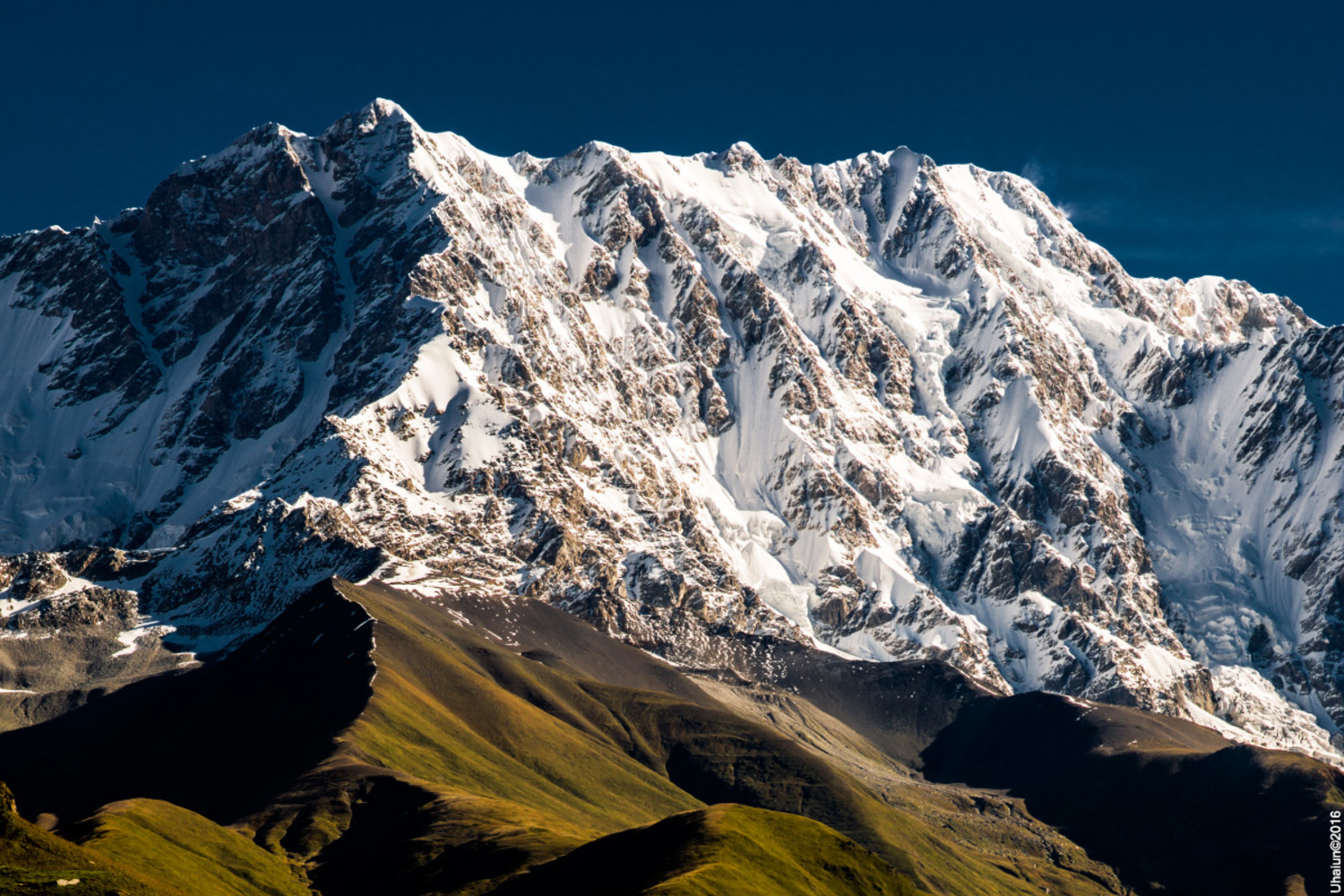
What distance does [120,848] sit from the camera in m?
196

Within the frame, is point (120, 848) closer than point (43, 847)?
No

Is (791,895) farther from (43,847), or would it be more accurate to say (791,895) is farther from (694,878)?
(43,847)

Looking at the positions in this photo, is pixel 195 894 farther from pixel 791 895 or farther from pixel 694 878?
pixel 791 895

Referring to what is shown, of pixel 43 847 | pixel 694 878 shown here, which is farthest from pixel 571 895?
pixel 43 847

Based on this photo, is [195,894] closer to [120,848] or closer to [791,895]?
[120,848]

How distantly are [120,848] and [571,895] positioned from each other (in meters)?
56.1

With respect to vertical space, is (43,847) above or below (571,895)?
below

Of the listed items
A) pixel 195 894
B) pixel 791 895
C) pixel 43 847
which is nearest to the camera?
pixel 43 847

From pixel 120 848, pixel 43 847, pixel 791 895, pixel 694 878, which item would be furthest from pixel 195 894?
pixel 791 895

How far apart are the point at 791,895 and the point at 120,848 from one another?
274ft

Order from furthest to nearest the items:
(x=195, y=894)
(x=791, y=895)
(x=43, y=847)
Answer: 1. (x=791, y=895)
2. (x=195, y=894)
3. (x=43, y=847)

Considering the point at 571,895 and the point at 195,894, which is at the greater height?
the point at 571,895

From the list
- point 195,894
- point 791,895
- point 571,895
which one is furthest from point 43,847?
point 791,895

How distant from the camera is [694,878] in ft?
609
